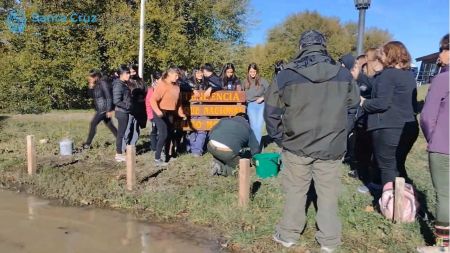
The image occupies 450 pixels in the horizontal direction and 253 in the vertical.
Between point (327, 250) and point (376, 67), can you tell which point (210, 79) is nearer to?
point (376, 67)

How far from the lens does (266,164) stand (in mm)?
6809

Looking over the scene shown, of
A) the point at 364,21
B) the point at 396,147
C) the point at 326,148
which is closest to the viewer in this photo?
the point at 326,148

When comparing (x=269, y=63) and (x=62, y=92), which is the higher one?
(x=269, y=63)

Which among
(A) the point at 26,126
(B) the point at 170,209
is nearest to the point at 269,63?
(A) the point at 26,126

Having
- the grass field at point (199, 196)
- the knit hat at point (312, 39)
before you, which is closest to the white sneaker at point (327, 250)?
the grass field at point (199, 196)

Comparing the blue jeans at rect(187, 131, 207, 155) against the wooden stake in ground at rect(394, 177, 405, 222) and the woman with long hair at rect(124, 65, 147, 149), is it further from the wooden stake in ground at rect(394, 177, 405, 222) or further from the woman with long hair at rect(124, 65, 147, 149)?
the wooden stake in ground at rect(394, 177, 405, 222)

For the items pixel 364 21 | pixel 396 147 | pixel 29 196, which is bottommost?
pixel 29 196

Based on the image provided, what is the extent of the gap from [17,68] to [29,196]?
14.1 meters

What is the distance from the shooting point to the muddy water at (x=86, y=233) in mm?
4590

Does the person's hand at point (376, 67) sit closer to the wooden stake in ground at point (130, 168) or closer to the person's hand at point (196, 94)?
the wooden stake in ground at point (130, 168)

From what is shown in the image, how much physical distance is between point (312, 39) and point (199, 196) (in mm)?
2796

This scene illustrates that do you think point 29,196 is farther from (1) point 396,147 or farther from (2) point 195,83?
(1) point 396,147

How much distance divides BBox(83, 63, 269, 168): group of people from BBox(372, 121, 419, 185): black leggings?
3.16 meters

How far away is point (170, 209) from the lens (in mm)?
5738
